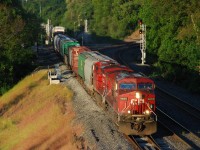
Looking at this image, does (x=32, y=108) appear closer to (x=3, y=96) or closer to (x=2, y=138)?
(x=2, y=138)

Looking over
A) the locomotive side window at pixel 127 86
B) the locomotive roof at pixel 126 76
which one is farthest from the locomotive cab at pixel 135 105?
the locomotive roof at pixel 126 76

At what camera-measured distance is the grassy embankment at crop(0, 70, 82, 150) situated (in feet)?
87.9

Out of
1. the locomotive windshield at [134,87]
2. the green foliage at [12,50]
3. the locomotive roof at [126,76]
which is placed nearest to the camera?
the locomotive windshield at [134,87]

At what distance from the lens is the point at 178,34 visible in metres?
46.1

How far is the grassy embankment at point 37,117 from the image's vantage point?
2680 centimetres

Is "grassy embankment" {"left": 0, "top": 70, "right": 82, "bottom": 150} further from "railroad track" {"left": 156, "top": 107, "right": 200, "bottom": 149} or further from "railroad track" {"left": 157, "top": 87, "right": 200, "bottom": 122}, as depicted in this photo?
"railroad track" {"left": 157, "top": 87, "right": 200, "bottom": 122}

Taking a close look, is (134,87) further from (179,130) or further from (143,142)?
(179,130)

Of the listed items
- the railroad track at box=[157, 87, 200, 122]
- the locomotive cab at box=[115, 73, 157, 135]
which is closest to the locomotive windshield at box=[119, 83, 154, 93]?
the locomotive cab at box=[115, 73, 157, 135]

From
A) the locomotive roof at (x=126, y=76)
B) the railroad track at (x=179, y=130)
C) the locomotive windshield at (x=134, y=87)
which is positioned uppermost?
the locomotive roof at (x=126, y=76)

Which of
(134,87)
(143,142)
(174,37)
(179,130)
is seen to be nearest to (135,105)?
(134,87)

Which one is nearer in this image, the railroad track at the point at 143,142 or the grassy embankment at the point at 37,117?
the railroad track at the point at 143,142

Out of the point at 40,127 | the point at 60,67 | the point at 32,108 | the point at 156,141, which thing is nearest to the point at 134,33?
the point at 60,67

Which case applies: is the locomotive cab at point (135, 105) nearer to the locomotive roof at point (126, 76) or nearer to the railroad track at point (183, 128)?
the locomotive roof at point (126, 76)

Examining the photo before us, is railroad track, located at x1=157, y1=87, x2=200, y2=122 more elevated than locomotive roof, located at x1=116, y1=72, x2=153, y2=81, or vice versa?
locomotive roof, located at x1=116, y1=72, x2=153, y2=81
